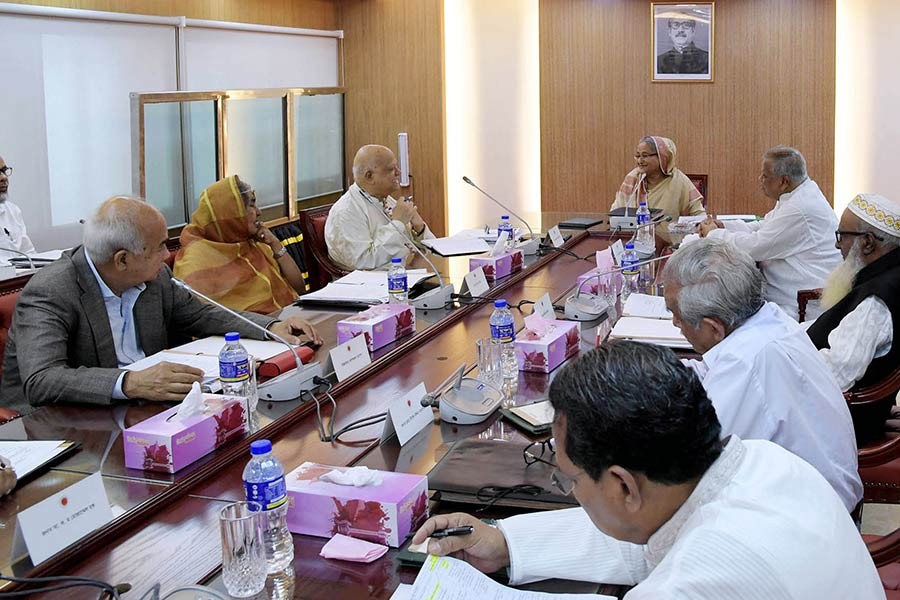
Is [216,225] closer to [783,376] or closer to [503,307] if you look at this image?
[503,307]

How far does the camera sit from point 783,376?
184 centimetres

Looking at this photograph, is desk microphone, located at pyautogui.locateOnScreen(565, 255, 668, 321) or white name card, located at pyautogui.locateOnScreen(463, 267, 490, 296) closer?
desk microphone, located at pyautogui.locateOnScreen(565, 255, 668, 321)

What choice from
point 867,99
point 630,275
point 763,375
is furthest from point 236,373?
point 867,99

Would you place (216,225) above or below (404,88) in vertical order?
below

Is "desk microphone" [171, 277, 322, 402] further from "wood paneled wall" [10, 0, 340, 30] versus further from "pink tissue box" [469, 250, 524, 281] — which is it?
"wood paneled wall" [10, 0, 340, 30]

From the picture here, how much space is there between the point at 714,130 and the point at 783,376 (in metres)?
5.50

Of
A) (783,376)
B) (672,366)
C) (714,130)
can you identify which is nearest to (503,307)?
(783,376)

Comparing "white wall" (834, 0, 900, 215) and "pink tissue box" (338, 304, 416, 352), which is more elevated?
"white wall" (834, 0, 900, 215)

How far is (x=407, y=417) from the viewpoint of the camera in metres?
2.01

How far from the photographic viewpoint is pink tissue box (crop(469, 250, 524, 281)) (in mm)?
3664

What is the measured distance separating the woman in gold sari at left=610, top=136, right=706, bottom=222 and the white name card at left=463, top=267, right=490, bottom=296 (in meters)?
2.22

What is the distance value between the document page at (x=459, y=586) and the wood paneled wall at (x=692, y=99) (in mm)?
6098

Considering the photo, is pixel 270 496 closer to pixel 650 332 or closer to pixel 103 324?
pixel 103 324

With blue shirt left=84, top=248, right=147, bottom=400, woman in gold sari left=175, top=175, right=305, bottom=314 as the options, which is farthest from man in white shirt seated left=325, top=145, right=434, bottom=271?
blue shirt left=84, top=248, right=147, bottom=400
